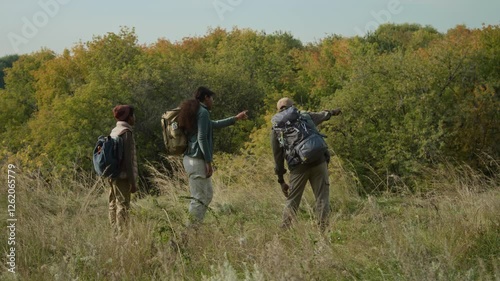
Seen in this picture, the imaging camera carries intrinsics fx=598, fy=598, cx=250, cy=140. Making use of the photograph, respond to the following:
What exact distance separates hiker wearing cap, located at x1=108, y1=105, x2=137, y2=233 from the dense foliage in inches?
514

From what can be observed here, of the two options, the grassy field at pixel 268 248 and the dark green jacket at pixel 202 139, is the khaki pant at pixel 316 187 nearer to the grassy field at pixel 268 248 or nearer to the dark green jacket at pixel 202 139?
the grassy field at pixel 268 248

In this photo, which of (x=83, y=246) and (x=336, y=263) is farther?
(x=83, y=246)

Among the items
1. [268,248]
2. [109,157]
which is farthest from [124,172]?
[268,248]

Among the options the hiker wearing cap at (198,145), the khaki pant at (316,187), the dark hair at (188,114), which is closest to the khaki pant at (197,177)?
the hiker wearing cap at (198,145)

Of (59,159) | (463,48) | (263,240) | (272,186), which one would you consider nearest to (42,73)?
(59,159)

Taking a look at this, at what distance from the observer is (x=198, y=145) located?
6.15 m

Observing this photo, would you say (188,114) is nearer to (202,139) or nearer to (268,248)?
(202,139)

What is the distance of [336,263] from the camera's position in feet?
13.2

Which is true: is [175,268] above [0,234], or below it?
below

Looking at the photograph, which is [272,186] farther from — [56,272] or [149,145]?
[149,145]

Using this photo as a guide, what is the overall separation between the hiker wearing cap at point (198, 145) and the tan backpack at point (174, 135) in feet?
0.19

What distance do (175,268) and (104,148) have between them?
1943mm

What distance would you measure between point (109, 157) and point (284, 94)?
138 feet

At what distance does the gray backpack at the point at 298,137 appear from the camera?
5.88 m
